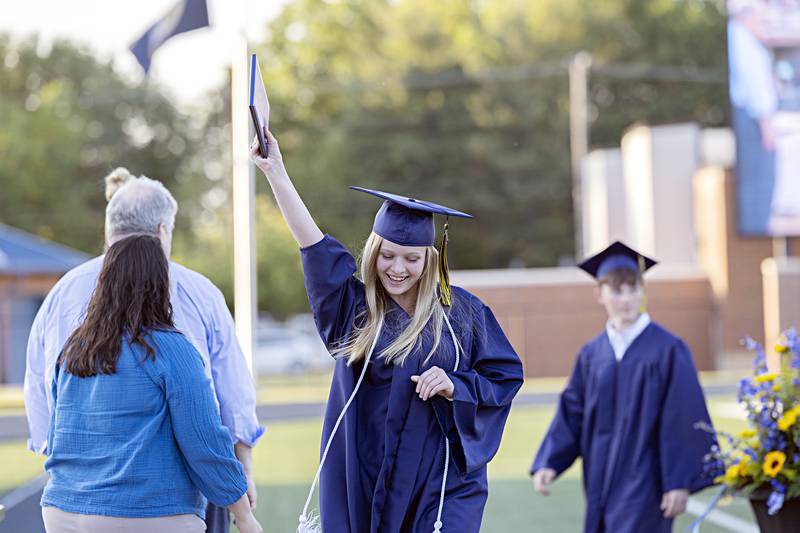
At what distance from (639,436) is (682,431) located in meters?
0.20

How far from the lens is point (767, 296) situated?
24375 millimetres

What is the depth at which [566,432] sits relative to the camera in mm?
5832

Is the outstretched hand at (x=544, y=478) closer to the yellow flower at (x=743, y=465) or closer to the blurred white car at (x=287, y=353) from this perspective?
the yellow flower at (x=743, y=465)

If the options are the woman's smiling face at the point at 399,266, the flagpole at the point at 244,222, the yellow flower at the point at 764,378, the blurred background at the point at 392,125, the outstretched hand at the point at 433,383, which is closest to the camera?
the outstretched hand at the point at 433,383

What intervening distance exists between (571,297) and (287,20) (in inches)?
1017

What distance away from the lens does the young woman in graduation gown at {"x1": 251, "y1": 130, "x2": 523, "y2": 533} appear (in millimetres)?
3645

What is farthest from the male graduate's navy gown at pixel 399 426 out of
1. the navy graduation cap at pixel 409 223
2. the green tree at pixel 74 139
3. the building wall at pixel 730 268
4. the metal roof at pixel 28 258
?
the green tree at pixel 74 139

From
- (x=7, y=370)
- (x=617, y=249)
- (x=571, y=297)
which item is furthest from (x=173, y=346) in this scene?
(x=7, y=370)

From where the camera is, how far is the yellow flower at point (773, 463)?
4.95 meters

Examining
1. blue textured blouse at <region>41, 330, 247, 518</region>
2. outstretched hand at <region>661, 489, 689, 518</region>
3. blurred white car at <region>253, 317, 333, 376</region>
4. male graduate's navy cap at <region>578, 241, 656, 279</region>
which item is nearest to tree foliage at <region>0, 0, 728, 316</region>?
blurred white car at <region>253, 317, 333, 376</region>

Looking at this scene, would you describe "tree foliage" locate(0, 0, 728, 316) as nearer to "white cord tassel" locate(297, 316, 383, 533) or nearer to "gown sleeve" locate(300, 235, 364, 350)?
"gown sleeve" locate(300, 235, 364, 350)

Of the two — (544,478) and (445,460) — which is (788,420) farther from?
(445,460)

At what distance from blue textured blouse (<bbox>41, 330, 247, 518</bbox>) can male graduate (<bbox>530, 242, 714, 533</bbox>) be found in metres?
2.65

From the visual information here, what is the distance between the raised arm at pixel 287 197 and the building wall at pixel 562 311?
23542 mm
